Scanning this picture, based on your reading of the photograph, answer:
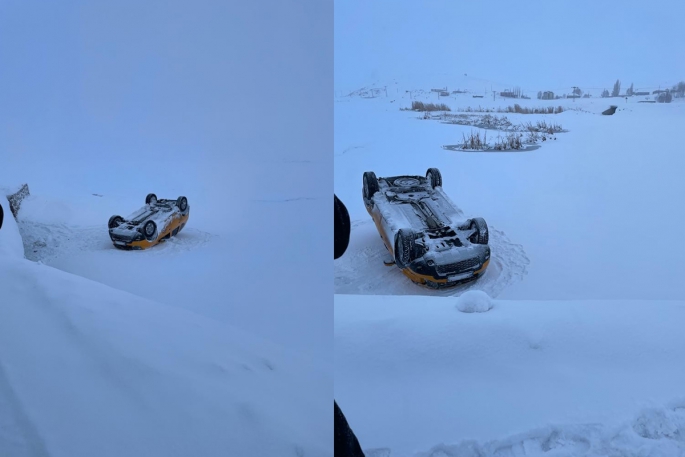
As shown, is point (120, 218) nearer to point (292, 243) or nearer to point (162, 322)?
point (162, 322)

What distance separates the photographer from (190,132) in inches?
56.7

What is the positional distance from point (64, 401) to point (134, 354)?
0.60ft

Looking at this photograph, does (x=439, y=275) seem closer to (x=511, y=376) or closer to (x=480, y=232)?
(x=480, y=232)

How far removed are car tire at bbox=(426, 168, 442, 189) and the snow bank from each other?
0.73 metres

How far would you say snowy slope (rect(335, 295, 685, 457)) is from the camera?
4.06 feet

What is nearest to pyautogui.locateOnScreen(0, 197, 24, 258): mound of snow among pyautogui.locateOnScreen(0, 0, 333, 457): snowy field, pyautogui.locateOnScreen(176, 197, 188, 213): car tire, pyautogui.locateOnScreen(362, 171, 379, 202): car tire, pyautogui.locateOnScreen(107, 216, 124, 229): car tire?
pyautogui.locateOnScreen(0, 0, 333, 457): snowy field

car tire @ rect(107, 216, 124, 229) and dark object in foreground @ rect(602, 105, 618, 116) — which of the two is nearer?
car tire @ rect(107, 216, 124, 229)

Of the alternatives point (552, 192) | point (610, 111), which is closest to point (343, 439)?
point (552, 192)

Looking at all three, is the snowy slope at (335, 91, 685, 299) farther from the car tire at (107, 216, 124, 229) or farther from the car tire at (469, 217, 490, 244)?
the car tire at (107, 216, 124, 229)

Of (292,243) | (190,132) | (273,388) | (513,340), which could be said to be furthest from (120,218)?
(513,340)

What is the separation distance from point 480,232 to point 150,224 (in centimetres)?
102

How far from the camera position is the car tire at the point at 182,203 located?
146 centimetres

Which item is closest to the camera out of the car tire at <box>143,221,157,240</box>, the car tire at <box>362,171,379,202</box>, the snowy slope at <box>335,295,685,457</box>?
the snowy slope at <box>335,295,685,457</box>

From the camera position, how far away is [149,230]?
139 cm
